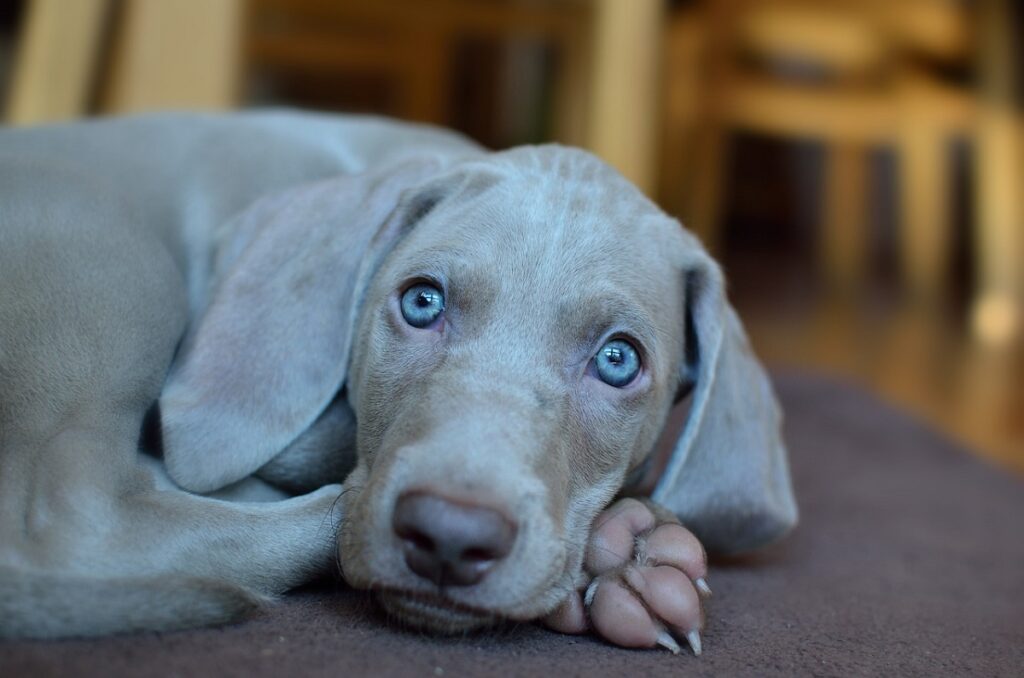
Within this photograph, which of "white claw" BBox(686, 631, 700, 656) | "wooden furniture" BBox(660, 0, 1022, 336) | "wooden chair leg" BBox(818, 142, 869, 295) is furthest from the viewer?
"wooden chair leg" BBox(818, 142, 869, 295)

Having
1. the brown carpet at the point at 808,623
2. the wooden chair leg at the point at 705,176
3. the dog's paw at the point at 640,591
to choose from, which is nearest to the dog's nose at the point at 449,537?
the brown carpet at the point at 808,623

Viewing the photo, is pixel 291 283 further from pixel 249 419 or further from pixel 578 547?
pixel 578 547

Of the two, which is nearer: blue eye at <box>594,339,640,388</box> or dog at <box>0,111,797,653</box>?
dog at <box>0,111,797,653</box>

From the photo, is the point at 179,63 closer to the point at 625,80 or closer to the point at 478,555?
the point at 625,80

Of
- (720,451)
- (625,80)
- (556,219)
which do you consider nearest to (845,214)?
(625,80)

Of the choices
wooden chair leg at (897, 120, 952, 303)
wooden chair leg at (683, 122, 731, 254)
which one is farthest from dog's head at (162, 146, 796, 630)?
wooden chair leg at (897, 120, 952, 303)

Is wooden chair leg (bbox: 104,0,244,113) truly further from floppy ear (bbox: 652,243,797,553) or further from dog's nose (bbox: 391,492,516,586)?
dog's nose (bbox: 391,492,516,586)

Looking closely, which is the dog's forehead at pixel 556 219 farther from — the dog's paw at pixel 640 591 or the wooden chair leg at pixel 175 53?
the wooden chair leg at pixel 175 53
